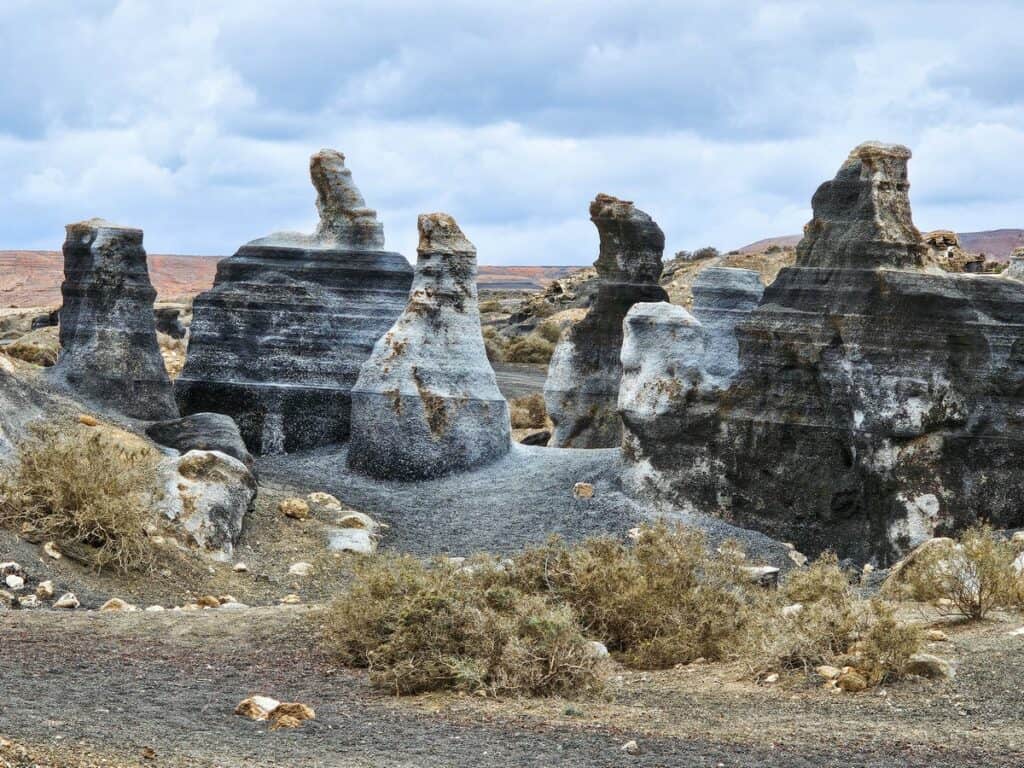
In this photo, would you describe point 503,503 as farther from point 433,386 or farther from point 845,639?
point 845,639

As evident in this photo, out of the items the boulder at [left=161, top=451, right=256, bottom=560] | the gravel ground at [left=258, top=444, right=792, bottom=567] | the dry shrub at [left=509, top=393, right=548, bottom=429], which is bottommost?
the dry shrub at [left=509, top=393, right=548, bottom=429]

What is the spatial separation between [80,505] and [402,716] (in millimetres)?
6351

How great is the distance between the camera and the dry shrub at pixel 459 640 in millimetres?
8336

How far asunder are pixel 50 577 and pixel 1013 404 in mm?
8785

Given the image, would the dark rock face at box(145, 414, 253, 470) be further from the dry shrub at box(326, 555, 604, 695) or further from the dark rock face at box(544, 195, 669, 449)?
the dry shrub at box(326, 555, 604, 695)

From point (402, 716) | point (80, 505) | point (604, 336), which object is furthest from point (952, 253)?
point (402, 716)

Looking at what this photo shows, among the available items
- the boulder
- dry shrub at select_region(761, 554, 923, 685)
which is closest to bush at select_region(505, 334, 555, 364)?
the boulder

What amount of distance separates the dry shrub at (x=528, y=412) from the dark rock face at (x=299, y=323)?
7.56 meters

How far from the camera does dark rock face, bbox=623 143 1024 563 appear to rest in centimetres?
1568

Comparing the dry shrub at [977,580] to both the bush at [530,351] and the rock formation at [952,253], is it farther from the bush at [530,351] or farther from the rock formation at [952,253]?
the bush at [530,351]

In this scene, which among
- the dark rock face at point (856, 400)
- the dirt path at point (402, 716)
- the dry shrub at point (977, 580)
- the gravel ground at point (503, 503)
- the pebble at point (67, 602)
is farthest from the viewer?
the gravel ground at point (503, 503)

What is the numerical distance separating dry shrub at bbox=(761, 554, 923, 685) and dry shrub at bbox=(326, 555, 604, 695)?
1.10 metres

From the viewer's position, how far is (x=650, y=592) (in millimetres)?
10008

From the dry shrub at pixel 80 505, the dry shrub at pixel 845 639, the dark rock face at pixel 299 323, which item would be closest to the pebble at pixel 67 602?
the dry shrub at pixel 80 505
